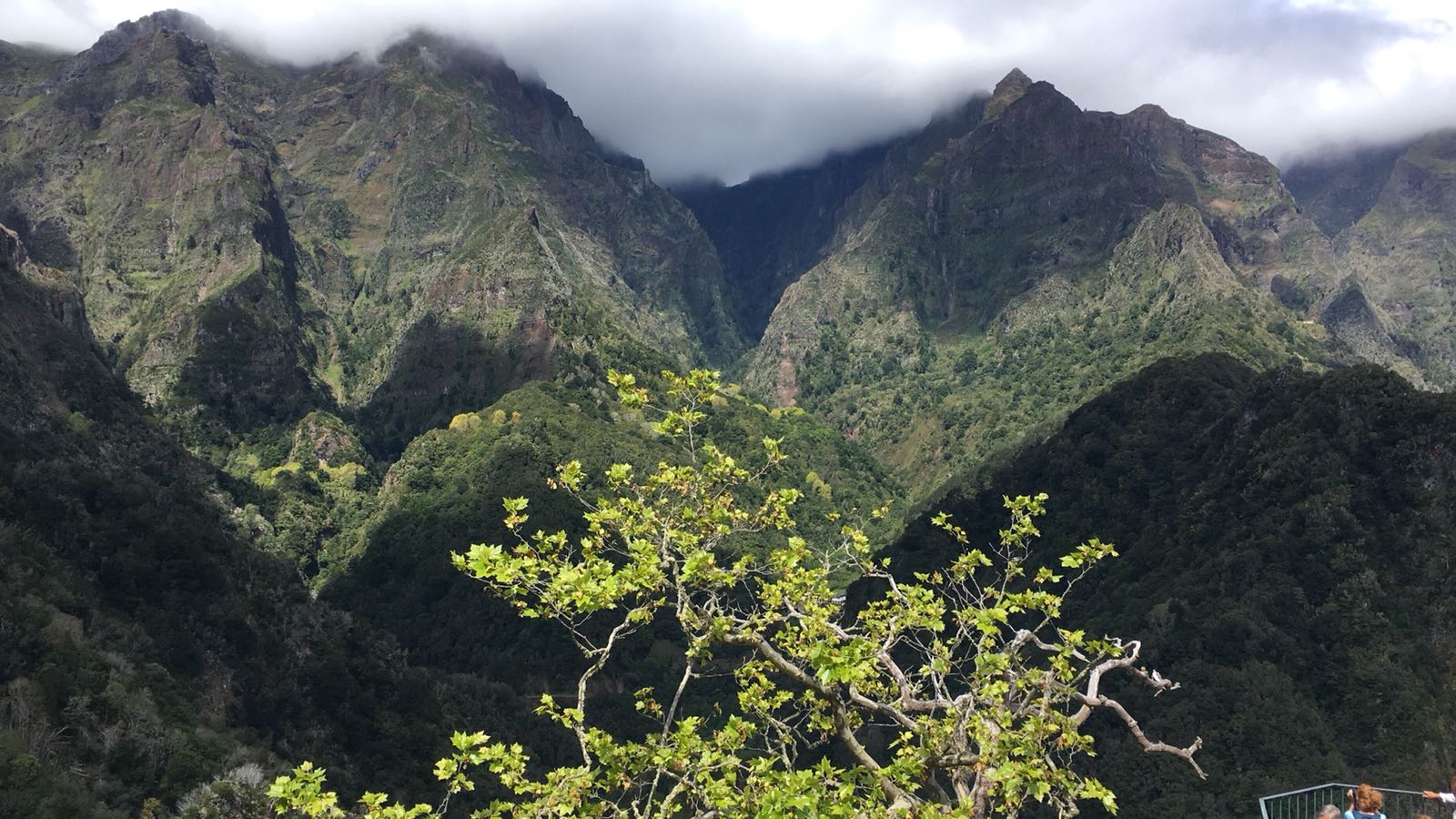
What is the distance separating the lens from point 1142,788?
3049 inches

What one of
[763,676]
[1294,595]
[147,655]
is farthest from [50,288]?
[1294,595]

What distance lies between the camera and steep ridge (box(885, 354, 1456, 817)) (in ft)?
236

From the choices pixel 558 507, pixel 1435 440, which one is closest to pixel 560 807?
pixel 1435 440

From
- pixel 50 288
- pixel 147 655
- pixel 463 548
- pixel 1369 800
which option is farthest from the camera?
pixel 463 548

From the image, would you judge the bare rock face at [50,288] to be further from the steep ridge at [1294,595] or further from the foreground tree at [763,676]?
the steep ridge at [1294,595]

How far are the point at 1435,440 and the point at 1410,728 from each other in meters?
30.1

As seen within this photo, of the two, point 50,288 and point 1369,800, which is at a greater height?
point 50,288

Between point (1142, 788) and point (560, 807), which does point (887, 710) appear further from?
point (1142, 788)

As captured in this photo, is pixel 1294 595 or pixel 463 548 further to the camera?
pixel 463 548

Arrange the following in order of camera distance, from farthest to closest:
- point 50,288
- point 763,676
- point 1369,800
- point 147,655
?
point 50,288 < point 147,655 < point 763,676 < point 1369,800

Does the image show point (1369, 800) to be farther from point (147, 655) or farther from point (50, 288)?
point (50, 288)

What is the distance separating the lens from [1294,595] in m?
83.1

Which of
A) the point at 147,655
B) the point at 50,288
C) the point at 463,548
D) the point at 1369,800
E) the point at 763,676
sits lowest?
the point at 147,655

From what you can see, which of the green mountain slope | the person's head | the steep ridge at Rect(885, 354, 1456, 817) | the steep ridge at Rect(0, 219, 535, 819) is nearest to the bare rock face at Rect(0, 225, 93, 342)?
the steep ridge at Rect(0, 219, 535, 819)
